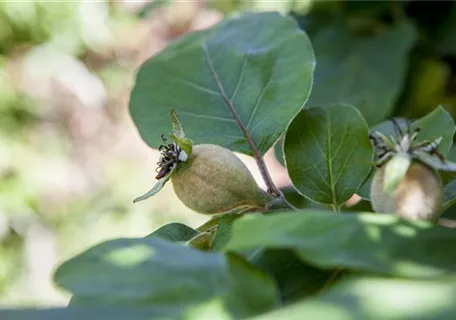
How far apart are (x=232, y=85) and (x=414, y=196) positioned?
0.85 ft

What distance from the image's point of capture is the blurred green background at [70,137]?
251cm

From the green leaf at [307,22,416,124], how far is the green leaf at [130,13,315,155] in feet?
1.70

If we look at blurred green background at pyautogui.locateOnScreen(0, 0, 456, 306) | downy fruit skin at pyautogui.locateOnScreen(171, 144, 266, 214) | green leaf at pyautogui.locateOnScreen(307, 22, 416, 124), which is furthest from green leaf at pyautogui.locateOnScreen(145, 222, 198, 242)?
blurred green background at pyautogui.locateOnScreen(0, 0, 456, 306)

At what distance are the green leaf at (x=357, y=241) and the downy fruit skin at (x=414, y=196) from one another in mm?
45

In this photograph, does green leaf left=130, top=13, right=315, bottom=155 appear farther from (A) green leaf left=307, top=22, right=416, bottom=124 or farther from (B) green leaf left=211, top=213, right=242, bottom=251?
(A) green leaf left=307, top=22, right=416, bottom=124

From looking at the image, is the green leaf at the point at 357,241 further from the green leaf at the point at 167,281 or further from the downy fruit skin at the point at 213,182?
the downy fruit skin at the point at 213,182

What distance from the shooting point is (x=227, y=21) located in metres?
0.74

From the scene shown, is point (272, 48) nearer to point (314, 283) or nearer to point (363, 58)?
point (314, 283)

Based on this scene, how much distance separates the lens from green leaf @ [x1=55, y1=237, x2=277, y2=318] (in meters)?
0.29

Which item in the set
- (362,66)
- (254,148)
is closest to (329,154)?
(254,148)

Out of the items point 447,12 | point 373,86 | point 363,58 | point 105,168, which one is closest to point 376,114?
point 373,86

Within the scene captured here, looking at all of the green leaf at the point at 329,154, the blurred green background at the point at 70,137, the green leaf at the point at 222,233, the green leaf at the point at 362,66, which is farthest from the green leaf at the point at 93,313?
the blurred green background at the point at 70,137

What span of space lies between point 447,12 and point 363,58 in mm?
209

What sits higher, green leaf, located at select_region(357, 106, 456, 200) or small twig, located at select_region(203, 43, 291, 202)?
small twig, located at select_region(203, 43, 291, 202)
